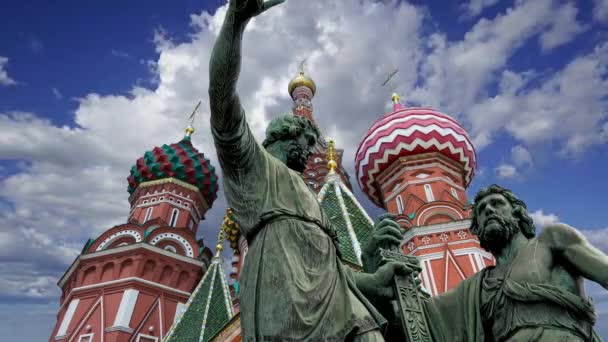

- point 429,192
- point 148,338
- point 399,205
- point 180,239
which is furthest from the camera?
point 180,239

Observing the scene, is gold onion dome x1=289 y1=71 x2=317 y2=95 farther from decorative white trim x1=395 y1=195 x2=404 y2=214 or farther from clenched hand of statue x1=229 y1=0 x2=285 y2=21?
clenched hand of statue x1=229 y1=0 x2=285 y2=21

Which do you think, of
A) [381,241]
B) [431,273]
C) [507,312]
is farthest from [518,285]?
[431,273]

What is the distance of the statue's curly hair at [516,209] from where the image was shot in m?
2.50

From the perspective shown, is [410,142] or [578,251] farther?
[410,142]

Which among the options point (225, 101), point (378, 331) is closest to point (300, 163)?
point (225, 101)

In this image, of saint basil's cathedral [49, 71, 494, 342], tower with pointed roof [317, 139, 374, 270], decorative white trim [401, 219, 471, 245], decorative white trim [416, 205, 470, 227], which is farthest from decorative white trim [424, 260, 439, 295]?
tower with pointed roof [317, 139, 374, 270]

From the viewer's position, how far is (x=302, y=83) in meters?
26.9

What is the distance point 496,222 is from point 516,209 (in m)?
0.18

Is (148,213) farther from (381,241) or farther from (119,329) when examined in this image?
(381,241)

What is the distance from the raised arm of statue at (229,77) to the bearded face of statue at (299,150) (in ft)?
1.45

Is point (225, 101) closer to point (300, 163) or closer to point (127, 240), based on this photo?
point (300, 163)

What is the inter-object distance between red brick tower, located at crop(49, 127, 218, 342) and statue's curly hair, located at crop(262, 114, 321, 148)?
48.5 feet

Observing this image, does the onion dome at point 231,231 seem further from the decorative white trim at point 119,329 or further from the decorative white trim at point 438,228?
the decorative white trim at point 438,228

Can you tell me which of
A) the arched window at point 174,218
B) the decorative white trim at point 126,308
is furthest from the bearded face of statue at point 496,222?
the arched window at point 174,218
